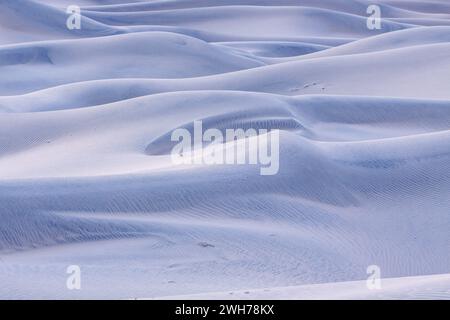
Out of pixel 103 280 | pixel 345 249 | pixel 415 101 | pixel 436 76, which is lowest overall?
pixel 103 280

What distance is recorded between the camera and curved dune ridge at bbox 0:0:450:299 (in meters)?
1.83

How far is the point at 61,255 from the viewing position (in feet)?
6.27

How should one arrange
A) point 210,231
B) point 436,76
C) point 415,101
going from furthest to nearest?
point 436,76, point 415,101, point 210,231

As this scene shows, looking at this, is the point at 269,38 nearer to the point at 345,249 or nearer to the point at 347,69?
the point at 347,69

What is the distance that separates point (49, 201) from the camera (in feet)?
6.89

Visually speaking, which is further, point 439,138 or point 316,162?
point 439,138

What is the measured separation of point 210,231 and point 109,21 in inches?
198

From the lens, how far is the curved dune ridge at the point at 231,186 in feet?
6.02

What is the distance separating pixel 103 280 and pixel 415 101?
218 cm

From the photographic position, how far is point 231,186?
2371 mm

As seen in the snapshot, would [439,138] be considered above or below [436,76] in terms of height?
below
